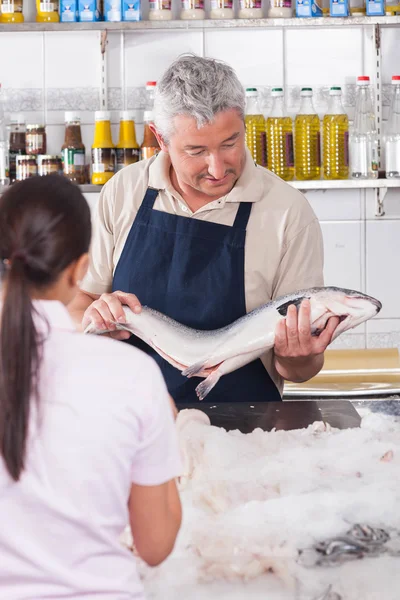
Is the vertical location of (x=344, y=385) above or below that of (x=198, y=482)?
below

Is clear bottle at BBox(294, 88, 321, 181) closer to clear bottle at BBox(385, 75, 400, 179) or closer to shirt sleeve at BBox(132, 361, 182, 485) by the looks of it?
clear bottle at BBox(385, 75, 400, 179)

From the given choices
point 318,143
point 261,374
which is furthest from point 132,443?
point 318,143

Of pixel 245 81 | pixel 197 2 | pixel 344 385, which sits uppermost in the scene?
pixel 197 2

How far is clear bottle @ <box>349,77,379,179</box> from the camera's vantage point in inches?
118

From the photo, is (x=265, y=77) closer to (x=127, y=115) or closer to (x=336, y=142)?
(x=336, y=142)

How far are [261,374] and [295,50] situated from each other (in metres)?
1.67

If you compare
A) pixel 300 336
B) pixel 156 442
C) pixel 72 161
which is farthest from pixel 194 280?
pixel 72 161

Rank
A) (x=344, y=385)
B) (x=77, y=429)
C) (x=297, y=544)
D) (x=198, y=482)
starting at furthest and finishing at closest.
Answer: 1. (x=344, y=385)
2. (x=198, y=482)
3. (x=297, y=544)
4. (x=77, y=429)

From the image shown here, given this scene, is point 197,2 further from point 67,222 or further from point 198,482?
point 67,222

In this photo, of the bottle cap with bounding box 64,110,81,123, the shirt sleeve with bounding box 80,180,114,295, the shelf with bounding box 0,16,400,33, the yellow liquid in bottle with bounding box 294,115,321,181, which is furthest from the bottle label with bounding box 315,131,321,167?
the shirt sleeve with bounding box 80,180,114,295

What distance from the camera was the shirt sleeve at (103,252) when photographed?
1.98 meters

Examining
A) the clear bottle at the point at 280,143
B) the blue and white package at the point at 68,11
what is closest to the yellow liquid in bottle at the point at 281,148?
the clear bottle at the point at 280,143

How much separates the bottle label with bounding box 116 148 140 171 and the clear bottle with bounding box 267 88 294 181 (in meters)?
0.48

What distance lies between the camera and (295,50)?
312cm
